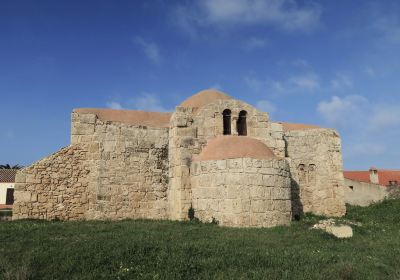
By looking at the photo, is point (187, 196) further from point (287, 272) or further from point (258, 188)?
point (287, 272)

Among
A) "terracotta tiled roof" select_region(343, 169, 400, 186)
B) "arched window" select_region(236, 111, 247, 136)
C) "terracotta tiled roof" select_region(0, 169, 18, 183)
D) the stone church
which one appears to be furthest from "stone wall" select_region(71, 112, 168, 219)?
"terracotta tiled roof" select_region(0, 169, 18, 183)

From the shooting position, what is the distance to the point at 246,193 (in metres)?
11.0

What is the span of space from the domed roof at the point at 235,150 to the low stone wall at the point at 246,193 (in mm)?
225

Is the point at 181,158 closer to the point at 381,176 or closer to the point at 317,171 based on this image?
the point at 317,171

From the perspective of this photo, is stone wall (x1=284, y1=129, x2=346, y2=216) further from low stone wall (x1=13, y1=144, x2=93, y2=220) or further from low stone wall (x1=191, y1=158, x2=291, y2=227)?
low stone wall (x1=13, y1=144, x2=93, y2=220)

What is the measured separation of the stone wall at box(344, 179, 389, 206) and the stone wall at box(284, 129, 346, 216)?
804 centimetres

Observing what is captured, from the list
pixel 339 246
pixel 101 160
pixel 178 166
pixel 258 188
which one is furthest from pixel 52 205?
pixel 339 246

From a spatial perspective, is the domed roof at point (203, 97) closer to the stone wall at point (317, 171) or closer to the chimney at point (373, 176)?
the stone wall at point (317, 171)

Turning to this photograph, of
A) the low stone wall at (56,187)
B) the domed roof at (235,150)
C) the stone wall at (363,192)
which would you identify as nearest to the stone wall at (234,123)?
A: the domed roof at (235,150)

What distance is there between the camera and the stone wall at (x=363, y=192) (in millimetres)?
22578

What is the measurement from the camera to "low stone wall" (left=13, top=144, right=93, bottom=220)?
1247 centimetres

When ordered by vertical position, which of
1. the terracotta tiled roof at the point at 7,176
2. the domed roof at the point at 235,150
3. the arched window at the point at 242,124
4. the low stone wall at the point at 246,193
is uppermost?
the arched window at the point at 242,124

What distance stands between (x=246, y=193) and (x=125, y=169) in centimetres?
478

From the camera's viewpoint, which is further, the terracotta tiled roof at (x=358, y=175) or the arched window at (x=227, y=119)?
the terracotta tiled roof at (x=358, y=175)
